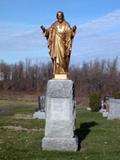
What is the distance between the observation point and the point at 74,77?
84812 millimetres

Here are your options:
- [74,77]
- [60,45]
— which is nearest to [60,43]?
[60,45]

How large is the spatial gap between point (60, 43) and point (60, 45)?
0.06 m

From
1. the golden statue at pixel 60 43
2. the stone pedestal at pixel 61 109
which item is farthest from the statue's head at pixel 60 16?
the stone pedestal at pixel 61 109

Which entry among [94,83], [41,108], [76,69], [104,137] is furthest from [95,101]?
[76,69]

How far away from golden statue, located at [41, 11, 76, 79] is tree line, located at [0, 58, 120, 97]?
54.5 meters

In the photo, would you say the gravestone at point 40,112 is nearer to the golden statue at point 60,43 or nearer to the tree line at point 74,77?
the golden statue at point 60,43

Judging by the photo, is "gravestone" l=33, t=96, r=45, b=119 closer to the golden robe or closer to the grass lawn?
the grass lawn

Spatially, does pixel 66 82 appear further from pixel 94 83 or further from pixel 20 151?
pixel 94 83

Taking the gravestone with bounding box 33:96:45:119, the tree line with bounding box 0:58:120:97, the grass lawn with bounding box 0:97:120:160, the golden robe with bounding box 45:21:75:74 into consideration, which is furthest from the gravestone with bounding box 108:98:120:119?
the tree line with bounding box 0:58:120:97

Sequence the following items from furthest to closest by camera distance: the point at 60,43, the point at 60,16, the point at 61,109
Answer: the point at 60,16, the point at 60,43, the point at 61,109

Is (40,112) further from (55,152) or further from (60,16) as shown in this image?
(55,152)

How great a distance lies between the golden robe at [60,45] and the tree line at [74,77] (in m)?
54.5

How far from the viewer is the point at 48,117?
532 inches

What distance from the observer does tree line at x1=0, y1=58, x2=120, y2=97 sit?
249 feet
